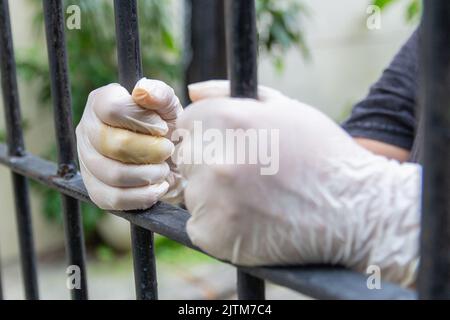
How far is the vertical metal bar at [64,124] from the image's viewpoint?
0.72m

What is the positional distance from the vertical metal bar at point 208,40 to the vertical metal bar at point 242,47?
2.22 metres

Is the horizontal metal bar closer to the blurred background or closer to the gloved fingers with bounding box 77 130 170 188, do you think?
the gloved fingers with bounding box 77 130 170 188

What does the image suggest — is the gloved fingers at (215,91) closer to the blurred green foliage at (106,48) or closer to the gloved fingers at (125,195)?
the gloved fingers at (125,195)

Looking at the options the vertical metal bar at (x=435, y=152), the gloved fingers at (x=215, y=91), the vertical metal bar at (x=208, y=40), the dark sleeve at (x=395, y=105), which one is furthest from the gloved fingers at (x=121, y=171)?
the vertical metal bar at (x=208, y=40)

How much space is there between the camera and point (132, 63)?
599mm

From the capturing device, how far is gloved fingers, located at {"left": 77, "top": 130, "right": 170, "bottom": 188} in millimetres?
573

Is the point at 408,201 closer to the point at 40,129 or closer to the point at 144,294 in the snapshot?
the point at 144,294

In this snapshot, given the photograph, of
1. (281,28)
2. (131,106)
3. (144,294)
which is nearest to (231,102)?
(131,106)

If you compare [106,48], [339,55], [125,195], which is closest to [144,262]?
[125,195]

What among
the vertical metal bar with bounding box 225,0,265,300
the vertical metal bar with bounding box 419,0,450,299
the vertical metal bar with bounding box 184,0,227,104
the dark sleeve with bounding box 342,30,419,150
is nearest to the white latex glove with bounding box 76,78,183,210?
the vertical metal bar with bounding box 225,0,265,300

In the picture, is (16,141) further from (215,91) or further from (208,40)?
(208,40)

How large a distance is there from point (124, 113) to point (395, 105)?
26.5 inches

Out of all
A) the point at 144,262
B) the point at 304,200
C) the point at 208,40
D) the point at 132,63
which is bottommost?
the point at 144,262

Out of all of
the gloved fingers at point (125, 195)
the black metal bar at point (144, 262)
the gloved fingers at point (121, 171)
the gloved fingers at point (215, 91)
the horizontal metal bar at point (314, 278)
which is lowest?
the black metal bar at point (144, 262)
